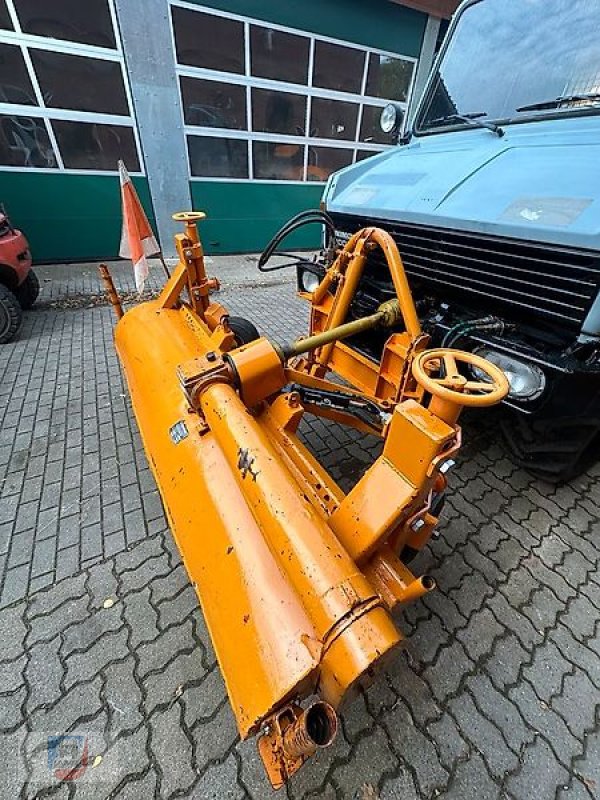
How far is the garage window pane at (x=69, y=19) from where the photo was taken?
5.60 meters

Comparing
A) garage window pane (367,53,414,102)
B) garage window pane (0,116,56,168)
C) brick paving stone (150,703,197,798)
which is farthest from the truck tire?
garage window pane (367,53,414,102)

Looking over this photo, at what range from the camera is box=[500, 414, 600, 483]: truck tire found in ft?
6.71

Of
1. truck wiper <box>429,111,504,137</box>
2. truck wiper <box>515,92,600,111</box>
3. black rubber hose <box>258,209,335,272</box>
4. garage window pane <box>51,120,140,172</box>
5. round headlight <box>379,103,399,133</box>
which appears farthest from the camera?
garage window pane <box>51,120,140,172</box>

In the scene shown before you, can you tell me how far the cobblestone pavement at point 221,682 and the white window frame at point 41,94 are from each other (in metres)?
6.24

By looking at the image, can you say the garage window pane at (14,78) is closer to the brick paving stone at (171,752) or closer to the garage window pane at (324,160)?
the garage window pane at (324,160)

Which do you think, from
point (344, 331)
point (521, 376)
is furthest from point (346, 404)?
point (521, 376)

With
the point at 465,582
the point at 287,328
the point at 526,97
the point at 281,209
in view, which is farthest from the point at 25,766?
the point at 281,209

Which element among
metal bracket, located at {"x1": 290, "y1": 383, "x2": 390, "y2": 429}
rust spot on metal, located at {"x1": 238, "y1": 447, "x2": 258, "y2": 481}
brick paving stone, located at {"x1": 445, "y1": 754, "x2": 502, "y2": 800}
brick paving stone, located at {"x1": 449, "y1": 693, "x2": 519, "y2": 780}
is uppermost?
rust spot on metal, located at {"x1": 238, "y1": 447, "x2": 258, "y2": 481}

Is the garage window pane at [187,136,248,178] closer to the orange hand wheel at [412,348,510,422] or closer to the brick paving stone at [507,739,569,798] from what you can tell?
the orange hand wheel at [412,348,510,422]

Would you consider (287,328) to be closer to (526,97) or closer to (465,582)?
(526,97)

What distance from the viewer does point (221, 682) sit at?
5.37ft

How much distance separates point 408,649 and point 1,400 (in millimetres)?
3910

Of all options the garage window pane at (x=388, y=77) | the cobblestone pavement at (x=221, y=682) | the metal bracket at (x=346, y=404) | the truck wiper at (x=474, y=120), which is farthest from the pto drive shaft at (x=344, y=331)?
the garage window pane at (x=388, y=77)

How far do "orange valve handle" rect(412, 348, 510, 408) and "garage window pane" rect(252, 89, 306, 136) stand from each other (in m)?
8.41
